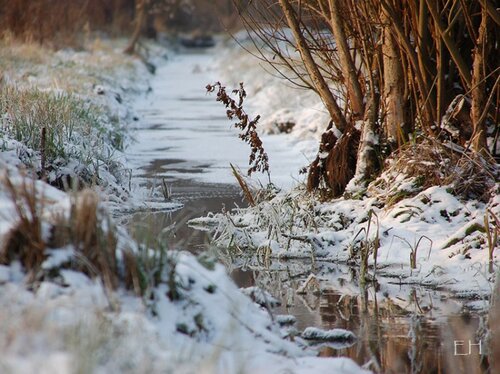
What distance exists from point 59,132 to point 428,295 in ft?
14.3

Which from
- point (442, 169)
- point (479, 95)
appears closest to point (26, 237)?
point (442, 169)

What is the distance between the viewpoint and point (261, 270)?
283 inches

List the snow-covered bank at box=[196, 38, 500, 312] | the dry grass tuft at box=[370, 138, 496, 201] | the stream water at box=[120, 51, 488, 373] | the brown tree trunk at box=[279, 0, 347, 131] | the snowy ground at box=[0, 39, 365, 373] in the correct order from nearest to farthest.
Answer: the snowy ground at box=[0, 39, 365, 373]
the stream water at box=[120, 51, 488, 373]
the snow-covered bank at box=[196, 38, 500, 312]
the dry grass tuft at box=[370, 138, 496, 201]
the brown tree trunk at box=[279, 0, 347, 131]

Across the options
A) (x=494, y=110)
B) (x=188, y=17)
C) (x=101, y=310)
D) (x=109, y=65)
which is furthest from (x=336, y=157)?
(x=188, y=17)

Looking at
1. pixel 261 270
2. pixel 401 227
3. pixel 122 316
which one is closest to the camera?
pixel 122 316

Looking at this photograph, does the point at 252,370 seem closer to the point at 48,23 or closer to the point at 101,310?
the point at 101,310

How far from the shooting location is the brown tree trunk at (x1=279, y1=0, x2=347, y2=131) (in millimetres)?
8547

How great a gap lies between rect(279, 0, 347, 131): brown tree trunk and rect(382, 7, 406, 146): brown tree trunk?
1.88 ft

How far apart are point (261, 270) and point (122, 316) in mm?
3070

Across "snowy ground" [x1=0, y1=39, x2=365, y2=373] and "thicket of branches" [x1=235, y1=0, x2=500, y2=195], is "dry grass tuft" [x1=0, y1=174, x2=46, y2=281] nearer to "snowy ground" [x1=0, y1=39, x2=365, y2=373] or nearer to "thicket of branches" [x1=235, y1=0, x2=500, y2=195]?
"snowy ground" [x1=0, y1=39, x2=365, y2=373]

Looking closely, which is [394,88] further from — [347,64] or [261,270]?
[261,270]

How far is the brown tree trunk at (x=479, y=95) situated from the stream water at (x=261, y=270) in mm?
1659

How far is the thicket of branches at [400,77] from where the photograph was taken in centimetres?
772

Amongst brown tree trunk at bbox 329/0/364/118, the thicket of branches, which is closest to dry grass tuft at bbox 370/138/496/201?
the thicket of branches
